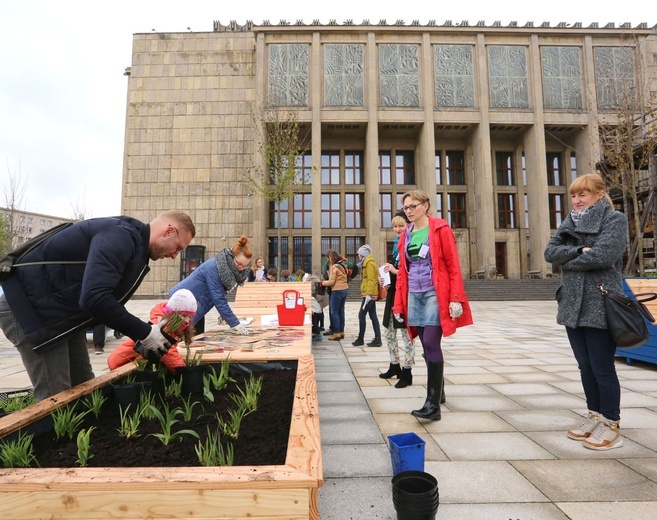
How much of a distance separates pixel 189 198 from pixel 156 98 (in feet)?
27.1

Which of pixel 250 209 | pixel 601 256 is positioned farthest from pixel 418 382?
pixel 250 209

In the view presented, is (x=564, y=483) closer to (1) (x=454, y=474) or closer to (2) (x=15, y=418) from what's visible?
(1) (x=454, y=474)

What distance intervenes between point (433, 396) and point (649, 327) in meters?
3.70

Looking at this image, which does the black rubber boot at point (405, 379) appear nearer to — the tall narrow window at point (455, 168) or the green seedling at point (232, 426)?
the green seedling at point (232, 426)

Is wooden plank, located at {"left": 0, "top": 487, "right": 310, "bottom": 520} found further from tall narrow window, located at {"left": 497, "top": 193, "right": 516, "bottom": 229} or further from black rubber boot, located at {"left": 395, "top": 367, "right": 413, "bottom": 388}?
tall narrow window, located at {"left": 497, "top": 193, "right": 516, "bottom": 229}

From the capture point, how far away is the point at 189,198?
92.9ft

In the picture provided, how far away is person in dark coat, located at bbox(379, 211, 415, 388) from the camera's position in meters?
4.06

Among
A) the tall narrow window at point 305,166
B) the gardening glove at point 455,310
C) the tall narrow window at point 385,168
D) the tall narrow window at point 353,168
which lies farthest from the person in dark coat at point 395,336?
the tall narrow window at point 385,168

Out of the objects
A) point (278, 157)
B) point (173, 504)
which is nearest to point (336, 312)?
point (173, 504)

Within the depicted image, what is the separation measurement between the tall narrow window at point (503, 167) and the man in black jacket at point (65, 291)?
111ft

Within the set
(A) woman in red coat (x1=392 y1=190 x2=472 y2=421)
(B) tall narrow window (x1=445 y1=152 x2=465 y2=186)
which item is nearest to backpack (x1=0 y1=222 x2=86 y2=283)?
(A) woman in red coat (x1=392 y1=190 x2=472 y2=421)

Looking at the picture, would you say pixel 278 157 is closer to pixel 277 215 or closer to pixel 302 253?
pixel 277 215

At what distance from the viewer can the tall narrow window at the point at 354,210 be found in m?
30.5

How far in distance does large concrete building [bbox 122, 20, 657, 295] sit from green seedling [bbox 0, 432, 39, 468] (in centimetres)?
2608
